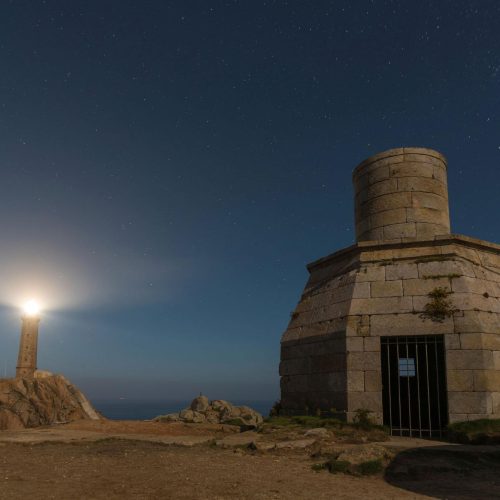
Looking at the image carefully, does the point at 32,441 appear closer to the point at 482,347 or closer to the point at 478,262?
the point at 482,347

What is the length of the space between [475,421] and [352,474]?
160 inches

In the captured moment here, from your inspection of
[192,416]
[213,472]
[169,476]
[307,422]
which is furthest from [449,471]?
[192,416]

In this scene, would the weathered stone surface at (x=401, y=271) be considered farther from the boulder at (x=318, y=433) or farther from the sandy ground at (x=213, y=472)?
the boulder at (x=318, y=433)

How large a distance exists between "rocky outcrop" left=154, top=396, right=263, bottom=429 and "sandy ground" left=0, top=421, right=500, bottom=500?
10135mm

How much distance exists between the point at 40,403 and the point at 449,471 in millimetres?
12206

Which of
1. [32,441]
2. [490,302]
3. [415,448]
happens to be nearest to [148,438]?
[32,441]

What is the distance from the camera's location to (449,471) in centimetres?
753

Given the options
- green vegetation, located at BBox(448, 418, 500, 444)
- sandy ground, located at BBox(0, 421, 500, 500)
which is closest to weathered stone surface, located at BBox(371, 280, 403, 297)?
green vegetation, located at BBox(448, 418, 500, 444)

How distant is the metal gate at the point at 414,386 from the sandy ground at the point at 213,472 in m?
1.14

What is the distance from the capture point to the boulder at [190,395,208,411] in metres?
22.2

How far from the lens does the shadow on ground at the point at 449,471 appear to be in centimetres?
649

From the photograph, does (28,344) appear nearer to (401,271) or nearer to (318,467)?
(401,271)

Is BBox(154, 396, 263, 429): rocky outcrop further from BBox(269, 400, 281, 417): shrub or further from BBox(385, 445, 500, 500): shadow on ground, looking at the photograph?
BBox(385, 445, 500, 500): shadow on ground

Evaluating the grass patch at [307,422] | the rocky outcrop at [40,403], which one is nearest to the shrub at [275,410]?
the grass patch at [307,422]
